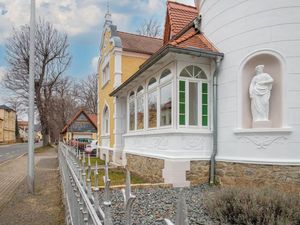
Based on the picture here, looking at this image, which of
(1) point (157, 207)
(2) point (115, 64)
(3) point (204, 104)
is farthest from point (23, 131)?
(1) point (157, 207)

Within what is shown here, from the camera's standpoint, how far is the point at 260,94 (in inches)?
296

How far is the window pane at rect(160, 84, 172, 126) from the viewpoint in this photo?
344 inches

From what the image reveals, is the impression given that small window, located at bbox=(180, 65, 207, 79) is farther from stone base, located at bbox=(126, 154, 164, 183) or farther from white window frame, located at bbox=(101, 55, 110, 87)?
white window frame, located at bbox=(101, 55, 110, 87)

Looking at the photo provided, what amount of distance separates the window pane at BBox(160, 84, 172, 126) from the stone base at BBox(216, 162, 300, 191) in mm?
2045

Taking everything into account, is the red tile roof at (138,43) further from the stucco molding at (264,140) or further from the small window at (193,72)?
the stucco molding at (264,140)

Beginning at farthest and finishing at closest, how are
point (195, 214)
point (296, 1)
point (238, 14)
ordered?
point (238, 14), point (296, 1), point (195, 214)

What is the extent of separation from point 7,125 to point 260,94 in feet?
253

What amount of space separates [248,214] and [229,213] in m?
0.37

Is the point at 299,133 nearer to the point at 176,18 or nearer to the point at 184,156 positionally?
the point at 184,156

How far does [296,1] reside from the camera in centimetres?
718

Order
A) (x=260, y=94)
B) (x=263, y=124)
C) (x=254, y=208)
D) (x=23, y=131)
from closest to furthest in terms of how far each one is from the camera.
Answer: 1. (x=254, y=208)
2. (x=263, y=124)
3. (x=260, y=94)
4. (x=23, y=131)

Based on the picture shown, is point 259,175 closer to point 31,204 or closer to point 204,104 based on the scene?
point 204,104

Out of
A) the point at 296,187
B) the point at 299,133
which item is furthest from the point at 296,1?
the point at 296,187

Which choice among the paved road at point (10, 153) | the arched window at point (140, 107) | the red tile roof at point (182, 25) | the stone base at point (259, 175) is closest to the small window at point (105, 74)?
the red tile roof at point (182, 25)
